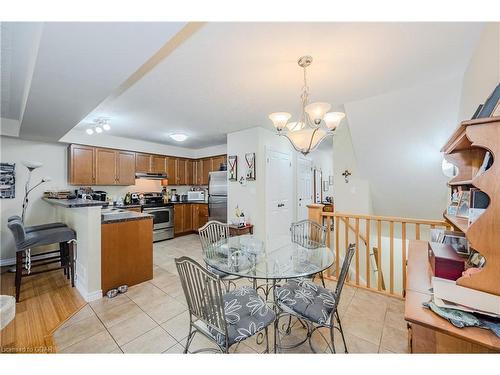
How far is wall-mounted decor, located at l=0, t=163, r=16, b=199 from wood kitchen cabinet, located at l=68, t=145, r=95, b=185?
2.41ft

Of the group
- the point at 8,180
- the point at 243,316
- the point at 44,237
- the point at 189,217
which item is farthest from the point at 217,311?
the point at 189,217

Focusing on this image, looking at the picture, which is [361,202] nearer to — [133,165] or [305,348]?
[305,348]

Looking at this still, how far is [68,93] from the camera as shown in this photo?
1.88 meters

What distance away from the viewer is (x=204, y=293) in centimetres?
133

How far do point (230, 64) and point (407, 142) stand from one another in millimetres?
2562

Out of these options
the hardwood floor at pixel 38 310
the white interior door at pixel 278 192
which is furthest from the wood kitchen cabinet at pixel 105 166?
the white interior door at pixel 278 192

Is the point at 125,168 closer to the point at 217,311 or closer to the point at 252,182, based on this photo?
the point at 252,182

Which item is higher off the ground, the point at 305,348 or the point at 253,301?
the point at 253,301

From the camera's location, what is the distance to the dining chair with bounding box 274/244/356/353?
4.86ft

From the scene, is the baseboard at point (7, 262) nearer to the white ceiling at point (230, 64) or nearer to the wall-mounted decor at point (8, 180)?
the wall-mounted decor at point (8, 180)

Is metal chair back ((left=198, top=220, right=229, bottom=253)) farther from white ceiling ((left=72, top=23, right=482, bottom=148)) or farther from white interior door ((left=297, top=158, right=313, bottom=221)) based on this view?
white interior door ((left=297, top=158, right=313, bottom=221))

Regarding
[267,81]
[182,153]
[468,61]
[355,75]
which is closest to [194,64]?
[267,81]

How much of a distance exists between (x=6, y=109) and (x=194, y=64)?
2941 millimetres

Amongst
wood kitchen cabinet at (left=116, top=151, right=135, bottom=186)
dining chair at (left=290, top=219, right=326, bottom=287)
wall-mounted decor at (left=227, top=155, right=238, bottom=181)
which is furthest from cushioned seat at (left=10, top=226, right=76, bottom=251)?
dining chair at (left=290, top=219, right=326, bottom=287)
